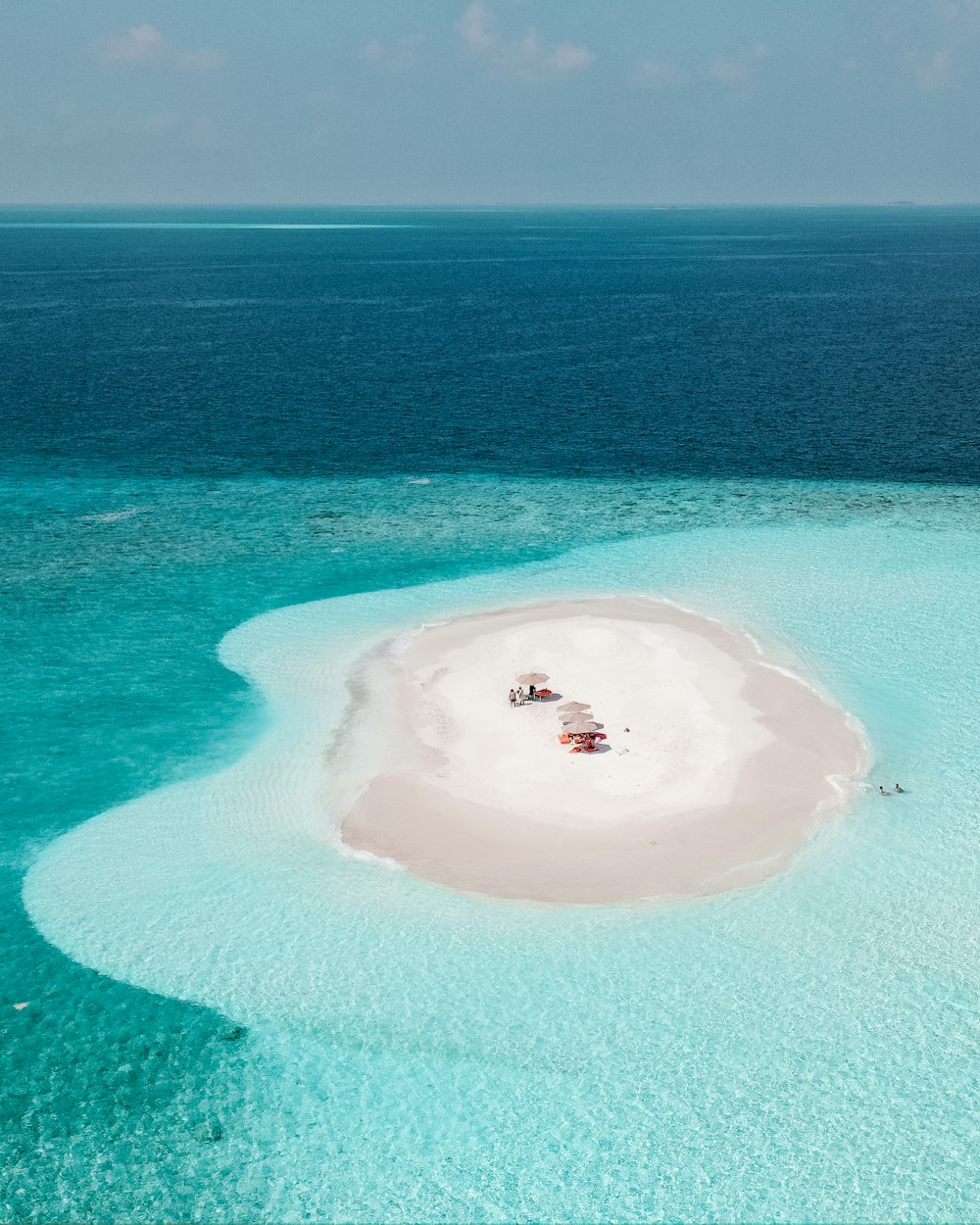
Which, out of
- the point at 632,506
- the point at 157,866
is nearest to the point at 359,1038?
the point at 157,866

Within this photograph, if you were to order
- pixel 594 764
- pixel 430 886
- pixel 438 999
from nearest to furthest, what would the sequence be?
pixel 438 999 < pixel 430 886 < pixel 594 764

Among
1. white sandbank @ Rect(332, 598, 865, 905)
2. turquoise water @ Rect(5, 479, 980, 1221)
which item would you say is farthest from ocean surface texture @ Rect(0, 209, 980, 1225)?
white sandbank @ Rect(332, 598, 865, 905)

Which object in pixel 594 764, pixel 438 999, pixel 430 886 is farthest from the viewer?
pixel 594 764

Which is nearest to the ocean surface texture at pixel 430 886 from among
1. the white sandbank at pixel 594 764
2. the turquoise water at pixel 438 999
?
the turquoise water at pixel 438 999

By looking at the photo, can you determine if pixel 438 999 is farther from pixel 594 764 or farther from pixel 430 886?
pixel 594 764

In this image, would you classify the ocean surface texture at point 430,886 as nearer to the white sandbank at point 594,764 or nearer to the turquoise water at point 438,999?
the turquoise water at point 438,999

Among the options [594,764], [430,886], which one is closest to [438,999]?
[430,886]
